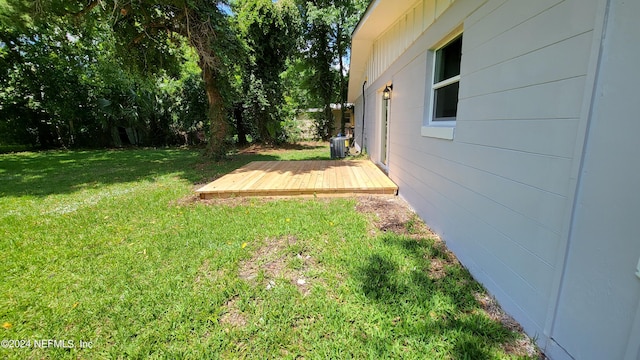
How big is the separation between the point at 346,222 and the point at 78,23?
891cm

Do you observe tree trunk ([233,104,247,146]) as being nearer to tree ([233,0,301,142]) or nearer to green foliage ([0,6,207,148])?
tree ([233,0,301,142])

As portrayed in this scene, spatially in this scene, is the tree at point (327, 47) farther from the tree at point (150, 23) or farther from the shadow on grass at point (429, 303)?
the shadow on grass at point (429, 303)

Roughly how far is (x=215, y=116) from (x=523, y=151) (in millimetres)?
8633

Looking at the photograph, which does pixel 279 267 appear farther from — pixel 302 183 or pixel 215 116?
pixel 215 116

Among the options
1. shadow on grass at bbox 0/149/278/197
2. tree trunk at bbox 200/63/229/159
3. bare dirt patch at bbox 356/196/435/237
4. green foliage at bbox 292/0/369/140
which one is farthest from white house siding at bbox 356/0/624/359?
green foliage at bbox 292/0/369/140

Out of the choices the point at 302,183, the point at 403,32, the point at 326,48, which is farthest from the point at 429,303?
the point at 326,48

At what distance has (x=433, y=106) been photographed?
3.53 metres

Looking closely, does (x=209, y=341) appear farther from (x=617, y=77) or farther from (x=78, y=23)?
(x=78, y=23)

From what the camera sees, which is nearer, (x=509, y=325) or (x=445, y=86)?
(x=509, y=325)

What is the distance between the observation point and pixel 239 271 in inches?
98.7

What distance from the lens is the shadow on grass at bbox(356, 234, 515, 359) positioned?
167 centimetres

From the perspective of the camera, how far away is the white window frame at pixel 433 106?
282 centimetres

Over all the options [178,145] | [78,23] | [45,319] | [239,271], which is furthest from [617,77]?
[178,145]

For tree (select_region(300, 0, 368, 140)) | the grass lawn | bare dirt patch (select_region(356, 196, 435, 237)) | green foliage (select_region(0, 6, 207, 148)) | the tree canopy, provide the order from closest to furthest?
1. the grass lawn
2. bare dirt patch (select_region(356, 196, 435, 237))
3. the tree canopy
4. green foliage (select_region(0, 6, 207, 148))
5. tree (select_region(300, 0, 368, 140))
